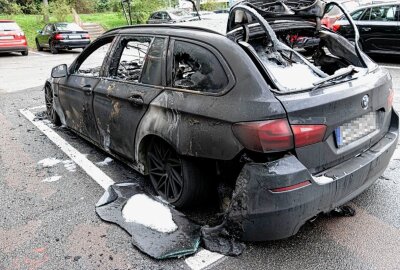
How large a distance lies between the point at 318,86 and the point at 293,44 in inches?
46.8

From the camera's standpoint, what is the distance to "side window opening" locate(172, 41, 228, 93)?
8.97 feet

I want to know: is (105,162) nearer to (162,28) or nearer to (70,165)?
(70,165)

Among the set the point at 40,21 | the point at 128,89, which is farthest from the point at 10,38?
the point at 128,89

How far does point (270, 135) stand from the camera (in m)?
2.40

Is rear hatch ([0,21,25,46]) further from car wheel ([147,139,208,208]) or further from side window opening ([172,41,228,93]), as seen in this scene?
side window opening ([172,41,228,93])

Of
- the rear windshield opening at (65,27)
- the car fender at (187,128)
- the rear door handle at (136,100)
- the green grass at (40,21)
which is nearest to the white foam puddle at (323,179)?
the car fender at (187,128)

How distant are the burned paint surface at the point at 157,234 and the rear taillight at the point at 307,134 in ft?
3.50

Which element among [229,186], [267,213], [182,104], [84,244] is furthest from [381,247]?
[84,244]

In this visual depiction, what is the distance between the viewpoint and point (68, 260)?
8.96 ft

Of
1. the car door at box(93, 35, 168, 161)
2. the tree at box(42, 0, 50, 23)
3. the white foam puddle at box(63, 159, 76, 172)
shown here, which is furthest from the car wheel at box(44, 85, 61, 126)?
the tree at box(42, 0, 50, 23)

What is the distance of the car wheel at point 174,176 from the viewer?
3.04 metres

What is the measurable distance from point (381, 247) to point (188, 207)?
1523 mm

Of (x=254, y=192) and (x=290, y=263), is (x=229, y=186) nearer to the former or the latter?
(x=254, y=192)

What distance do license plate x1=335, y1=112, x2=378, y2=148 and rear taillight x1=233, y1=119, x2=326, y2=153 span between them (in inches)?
12.3
